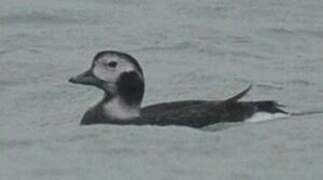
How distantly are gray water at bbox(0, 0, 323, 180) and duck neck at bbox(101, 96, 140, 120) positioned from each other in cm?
20

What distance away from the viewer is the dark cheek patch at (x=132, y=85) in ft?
53.3

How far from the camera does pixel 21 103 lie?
17578mm

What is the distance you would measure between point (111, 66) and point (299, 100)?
203 cm

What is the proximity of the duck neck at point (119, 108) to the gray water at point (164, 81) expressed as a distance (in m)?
0.20

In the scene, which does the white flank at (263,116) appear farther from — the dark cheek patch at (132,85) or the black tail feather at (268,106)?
the dark cheek patch at (132,85)

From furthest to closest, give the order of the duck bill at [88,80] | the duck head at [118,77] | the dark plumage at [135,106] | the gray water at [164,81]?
the duck bill at [88,80] < the duck head at [118,77] < the dark plumage at [135,106] < the gray water at [164,81]

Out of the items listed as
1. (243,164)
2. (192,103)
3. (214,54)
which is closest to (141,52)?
(214,54)

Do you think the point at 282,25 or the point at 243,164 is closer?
the point at 243,164

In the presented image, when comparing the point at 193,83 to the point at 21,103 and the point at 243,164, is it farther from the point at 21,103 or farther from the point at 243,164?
the point at 243,164

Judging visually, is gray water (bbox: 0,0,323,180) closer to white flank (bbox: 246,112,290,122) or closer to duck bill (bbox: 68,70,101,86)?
white flank (bbox: 246,112,290,122)

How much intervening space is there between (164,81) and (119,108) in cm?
255

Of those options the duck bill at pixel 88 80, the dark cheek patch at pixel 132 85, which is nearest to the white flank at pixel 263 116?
the dark cheek patch at pixel 132 85

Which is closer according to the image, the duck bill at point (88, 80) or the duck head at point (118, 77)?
the duck head at point (118, 77)

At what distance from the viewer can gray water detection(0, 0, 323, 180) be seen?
14.9 m
